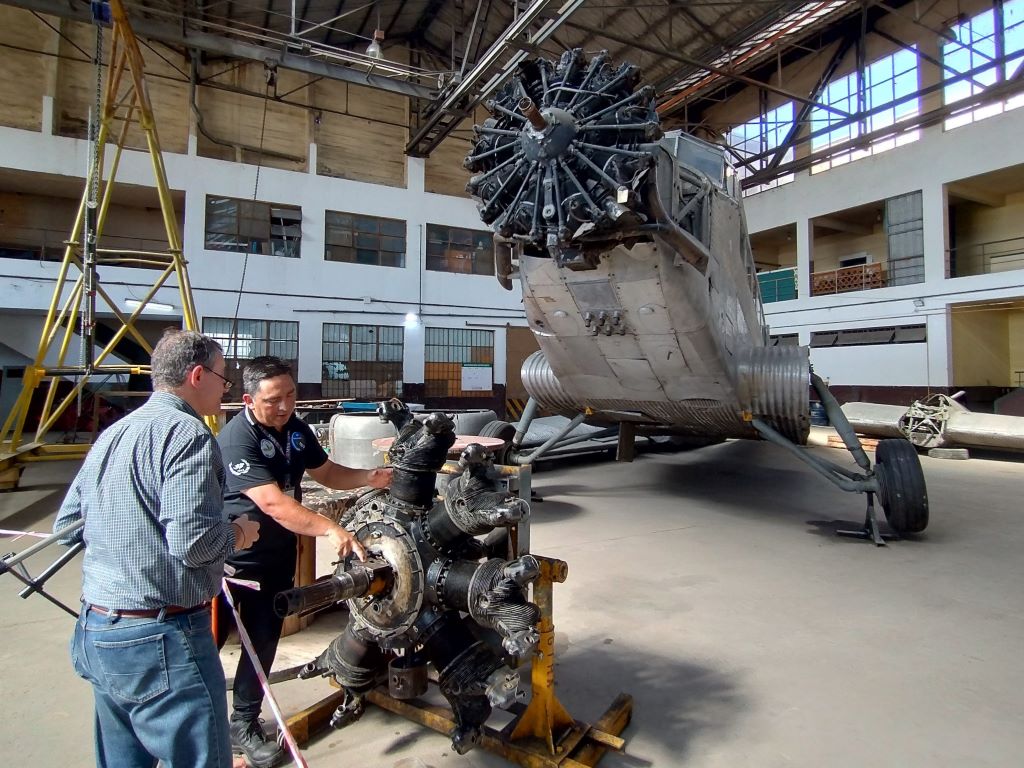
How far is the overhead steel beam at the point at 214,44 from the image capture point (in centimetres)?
1077

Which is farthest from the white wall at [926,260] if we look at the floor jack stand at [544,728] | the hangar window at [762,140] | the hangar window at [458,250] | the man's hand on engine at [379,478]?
the man's hand on engine at [379,478]

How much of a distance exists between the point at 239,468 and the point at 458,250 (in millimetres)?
16393

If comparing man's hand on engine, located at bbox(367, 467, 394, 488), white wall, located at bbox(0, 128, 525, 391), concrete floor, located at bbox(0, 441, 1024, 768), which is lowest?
concrete floor, located at bbox(0, 441, 1024, 768)

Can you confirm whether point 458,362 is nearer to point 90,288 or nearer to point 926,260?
point 90,288

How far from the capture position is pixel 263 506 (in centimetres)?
217

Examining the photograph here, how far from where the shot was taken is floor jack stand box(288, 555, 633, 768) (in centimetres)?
217

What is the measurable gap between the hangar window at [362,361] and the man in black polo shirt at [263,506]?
13.5 meters

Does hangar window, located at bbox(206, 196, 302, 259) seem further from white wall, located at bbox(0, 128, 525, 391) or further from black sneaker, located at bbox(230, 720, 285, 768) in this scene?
black sneaker, located at bbox(230, 720, 285, 768)

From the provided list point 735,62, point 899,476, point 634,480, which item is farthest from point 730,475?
point 735,62

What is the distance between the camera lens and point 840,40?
660 inches

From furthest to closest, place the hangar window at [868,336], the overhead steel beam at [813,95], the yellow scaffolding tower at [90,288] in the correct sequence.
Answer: the overhead steel beam at [813,95], the hangar window at [868,336], the yellow scaffolding tower at [90,288]

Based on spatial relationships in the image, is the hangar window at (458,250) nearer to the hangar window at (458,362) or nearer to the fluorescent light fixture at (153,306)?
the hangar window at (458,362)

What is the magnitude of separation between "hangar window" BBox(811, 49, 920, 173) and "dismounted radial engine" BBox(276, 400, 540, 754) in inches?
735

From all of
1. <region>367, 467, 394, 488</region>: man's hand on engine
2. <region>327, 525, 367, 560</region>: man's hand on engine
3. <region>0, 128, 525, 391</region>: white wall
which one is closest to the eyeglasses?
<region>327, 525, 367, 560</region>: man's hand on engine
